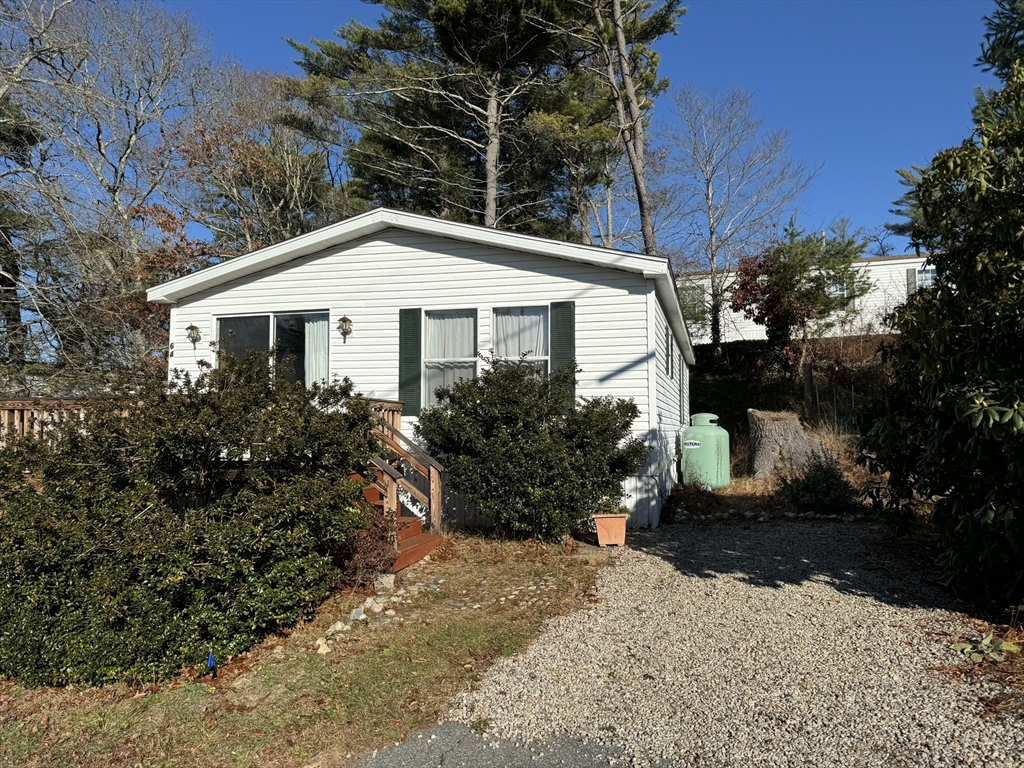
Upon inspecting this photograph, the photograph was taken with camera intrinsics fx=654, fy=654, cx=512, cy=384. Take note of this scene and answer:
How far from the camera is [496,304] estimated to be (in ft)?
26.9

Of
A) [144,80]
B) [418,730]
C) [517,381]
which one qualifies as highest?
[144,80]

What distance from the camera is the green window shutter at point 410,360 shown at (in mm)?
8305

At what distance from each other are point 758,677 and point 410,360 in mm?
5800

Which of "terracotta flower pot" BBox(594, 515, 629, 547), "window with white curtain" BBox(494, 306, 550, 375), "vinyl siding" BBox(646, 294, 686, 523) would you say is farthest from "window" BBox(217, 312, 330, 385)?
"vinyl siding" BBox(646, 294, 686, 523)

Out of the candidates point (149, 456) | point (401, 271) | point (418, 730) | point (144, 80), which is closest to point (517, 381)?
point (401, 271)

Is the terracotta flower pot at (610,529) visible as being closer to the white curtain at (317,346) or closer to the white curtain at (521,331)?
the white curtain at (521,331)

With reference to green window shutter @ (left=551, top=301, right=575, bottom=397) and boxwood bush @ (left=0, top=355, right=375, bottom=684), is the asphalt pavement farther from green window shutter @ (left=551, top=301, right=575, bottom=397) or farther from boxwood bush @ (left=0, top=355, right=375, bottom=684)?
green window shutter @ (left=551, top=301, right=575, bottom=397)

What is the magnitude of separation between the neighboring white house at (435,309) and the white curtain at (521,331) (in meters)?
0.01

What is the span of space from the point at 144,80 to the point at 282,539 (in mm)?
18450

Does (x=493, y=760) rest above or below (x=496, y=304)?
below

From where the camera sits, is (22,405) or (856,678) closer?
(856,678)

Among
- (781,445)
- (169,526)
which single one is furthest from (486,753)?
(781,445)

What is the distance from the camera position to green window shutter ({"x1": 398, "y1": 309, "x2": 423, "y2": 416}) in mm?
8305

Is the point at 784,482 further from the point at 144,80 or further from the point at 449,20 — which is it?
the point at 144,80
